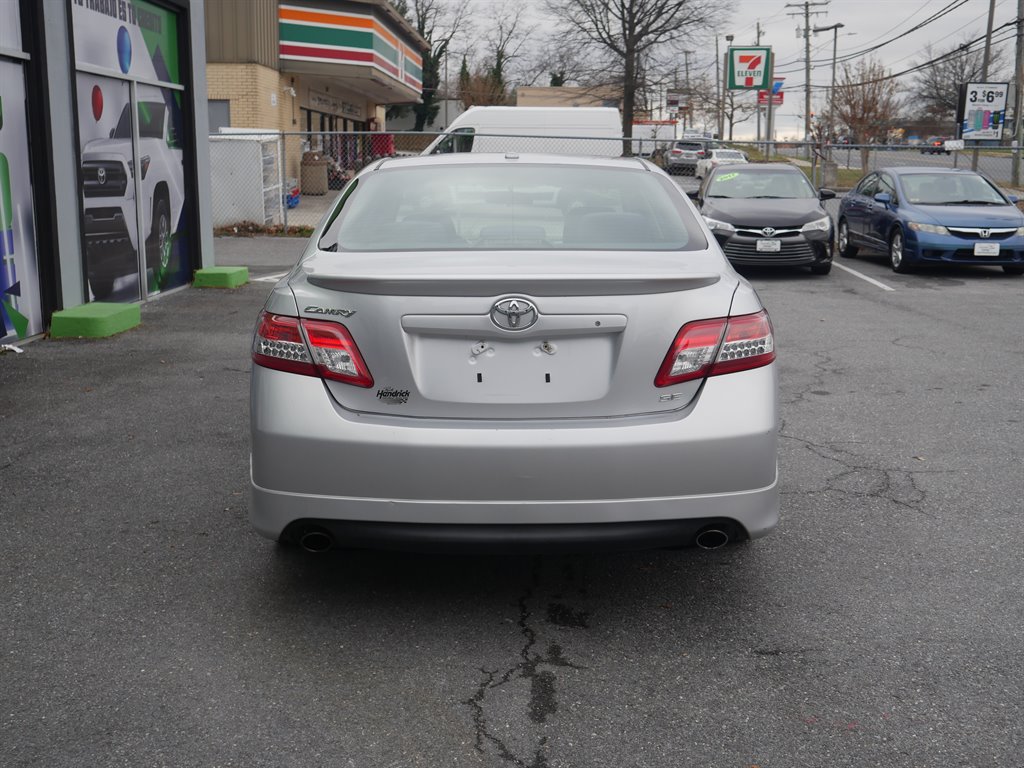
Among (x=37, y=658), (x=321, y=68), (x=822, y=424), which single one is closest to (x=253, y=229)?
(x=321, y=68)

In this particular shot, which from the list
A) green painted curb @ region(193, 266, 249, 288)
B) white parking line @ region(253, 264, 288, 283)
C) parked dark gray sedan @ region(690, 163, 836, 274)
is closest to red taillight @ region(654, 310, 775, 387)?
green painted curb @ region(193, 266, 249, 288)

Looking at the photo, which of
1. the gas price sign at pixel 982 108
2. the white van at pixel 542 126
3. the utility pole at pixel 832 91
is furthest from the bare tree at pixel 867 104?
the white van at pixel 542 126

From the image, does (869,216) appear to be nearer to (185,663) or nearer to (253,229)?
(253,229)

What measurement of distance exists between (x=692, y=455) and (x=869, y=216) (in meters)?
14.7

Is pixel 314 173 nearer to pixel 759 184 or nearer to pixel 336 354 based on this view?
pixel 759 184

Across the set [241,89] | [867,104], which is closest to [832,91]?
[867,104]

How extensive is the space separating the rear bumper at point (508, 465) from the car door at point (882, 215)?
13.6 meters

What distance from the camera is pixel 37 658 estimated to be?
3.49 metres

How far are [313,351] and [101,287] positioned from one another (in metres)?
7.86

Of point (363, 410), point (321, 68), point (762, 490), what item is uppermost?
point (321, 68)

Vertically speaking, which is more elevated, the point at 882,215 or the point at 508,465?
the point at 882,215

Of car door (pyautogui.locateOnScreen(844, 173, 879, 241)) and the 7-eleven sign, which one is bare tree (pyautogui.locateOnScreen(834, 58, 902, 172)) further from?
car door (pyautogui.locateOnScreen(844, 173, 879, 241))

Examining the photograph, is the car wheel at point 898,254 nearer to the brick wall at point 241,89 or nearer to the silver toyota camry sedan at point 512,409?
the silver toyota camry sedan at point 512,409

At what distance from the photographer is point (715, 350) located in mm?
3541
